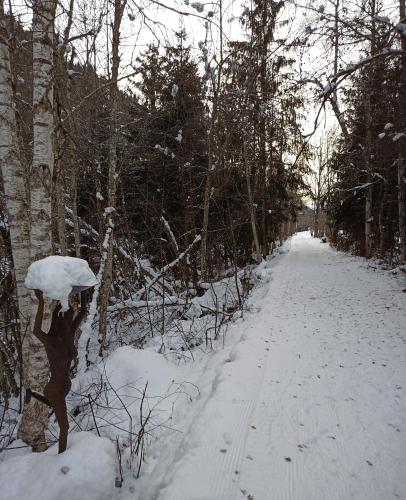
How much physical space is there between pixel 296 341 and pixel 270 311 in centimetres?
154

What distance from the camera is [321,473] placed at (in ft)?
6.85

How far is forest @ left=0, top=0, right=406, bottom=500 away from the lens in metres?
2.42

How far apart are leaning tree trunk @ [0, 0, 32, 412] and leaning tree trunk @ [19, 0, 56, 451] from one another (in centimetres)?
23

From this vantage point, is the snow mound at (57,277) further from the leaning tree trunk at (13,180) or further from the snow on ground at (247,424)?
the snow on ground at (247,424)

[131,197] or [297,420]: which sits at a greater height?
[131,197]

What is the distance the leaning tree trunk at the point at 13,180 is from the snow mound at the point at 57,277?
3.48ft

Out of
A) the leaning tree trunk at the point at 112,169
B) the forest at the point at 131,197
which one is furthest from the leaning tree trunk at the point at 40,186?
the leaning tree trunk at the point at 112,169

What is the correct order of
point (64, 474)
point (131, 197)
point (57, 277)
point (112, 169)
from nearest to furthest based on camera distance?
point (57, 277), point (64, 474), point (112, 169), point (131, 197)

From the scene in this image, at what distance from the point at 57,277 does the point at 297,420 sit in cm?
244

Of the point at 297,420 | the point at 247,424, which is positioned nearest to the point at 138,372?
the point at 247,424

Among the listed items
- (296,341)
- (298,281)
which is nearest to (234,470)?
(296,341)

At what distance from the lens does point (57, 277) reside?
1574mm

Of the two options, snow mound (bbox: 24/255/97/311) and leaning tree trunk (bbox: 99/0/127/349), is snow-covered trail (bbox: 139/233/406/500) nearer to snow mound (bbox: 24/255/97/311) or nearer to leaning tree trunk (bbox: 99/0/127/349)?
snow mound (bbox: 24/255/97/311)

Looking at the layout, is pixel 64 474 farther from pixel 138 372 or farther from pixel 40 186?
pixel 40 186
